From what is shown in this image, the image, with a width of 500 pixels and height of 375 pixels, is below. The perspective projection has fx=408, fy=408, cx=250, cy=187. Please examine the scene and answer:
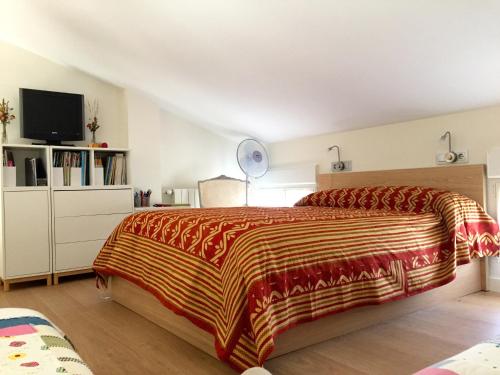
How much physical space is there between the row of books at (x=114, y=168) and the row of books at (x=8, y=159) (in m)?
0.74

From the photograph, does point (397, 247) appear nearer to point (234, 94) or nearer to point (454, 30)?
point (454, 30)

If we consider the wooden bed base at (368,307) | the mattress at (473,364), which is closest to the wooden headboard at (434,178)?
the wooden bed base at (368,307)

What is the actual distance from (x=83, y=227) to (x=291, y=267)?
2.70m

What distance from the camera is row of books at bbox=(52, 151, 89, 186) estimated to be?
388 cm

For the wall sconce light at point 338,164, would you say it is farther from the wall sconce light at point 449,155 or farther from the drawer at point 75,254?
the drawer at point 75,254

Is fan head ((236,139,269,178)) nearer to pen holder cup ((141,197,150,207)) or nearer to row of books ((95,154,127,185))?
pen holder cup ((141,197,150,207))

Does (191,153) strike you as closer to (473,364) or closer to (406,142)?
(406,142)

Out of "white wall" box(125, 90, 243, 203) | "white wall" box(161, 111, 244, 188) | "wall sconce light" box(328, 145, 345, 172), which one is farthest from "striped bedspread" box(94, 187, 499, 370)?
"white wall" box(161, 111, 244, 188)

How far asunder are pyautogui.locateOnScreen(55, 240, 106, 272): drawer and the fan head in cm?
172

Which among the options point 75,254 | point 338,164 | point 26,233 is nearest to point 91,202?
point 75,254

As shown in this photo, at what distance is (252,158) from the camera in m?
4.68

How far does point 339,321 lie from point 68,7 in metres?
2.96

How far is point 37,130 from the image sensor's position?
3.88 metres

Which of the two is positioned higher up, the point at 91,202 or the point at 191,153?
the point at 191,153
